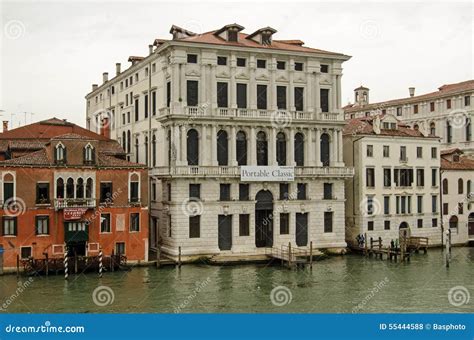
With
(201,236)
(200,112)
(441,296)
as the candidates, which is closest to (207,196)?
(201,236)

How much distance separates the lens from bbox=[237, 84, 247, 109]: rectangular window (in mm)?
38969

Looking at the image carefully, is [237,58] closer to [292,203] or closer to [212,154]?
[212,154]

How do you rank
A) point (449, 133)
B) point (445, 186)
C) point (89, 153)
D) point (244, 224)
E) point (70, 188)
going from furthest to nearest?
point (449, 133), point (445, 186), point (244, 224), point (89, 153), point (70, 188)

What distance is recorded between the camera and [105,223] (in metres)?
34.3

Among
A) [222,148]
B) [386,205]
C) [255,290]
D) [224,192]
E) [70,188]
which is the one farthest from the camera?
[386,205]

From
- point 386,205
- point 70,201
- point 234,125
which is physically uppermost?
point 234,125

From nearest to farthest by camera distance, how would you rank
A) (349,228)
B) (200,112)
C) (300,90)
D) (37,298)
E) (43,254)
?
(37,298) < (43,254) < (200,112) < (300,90) < (349,228)

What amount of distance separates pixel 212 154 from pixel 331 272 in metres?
9.73

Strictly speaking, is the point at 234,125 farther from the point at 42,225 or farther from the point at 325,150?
the point at 42,225

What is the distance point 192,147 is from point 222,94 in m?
3.69

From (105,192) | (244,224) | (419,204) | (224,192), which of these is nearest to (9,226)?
(105,192)

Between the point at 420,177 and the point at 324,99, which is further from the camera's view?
the point at 420,177

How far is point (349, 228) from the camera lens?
43281mm

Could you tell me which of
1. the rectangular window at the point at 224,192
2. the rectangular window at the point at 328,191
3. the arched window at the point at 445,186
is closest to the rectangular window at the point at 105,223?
the rectangular window at the point at 224,192
